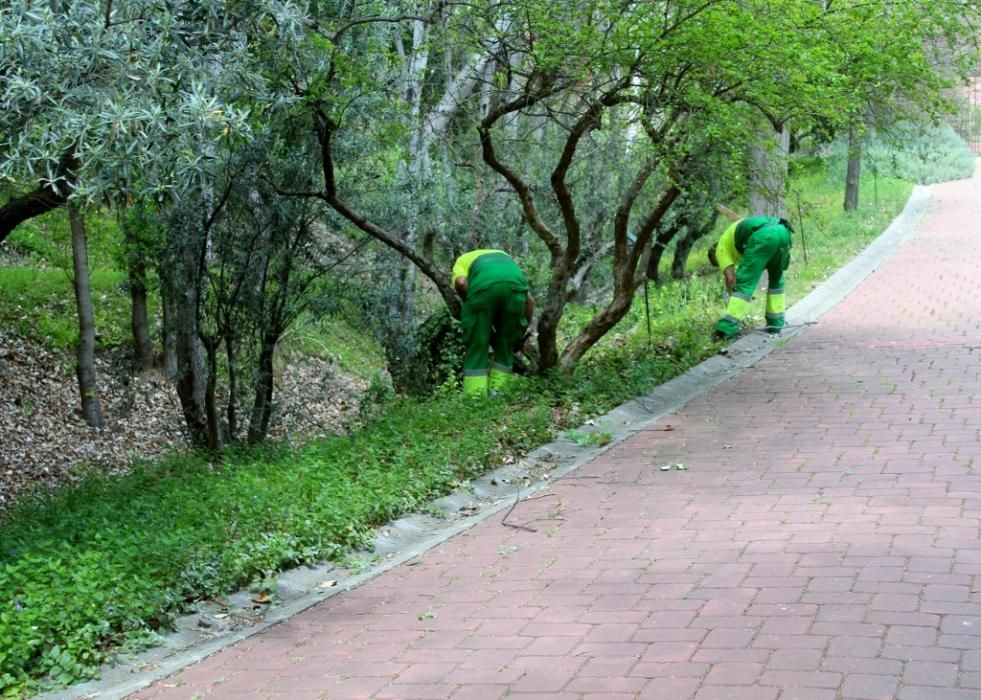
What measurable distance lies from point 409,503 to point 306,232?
486cm

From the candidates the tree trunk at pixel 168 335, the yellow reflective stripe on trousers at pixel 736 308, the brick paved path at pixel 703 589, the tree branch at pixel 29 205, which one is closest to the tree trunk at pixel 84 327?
the tree trunk at pixel 168 335

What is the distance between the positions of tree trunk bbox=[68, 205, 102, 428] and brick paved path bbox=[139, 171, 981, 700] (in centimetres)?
732

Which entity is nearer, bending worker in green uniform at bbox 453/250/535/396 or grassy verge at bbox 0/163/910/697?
grassy verge at bbox 0/163/910/697

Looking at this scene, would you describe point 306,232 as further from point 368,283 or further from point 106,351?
point 106,351

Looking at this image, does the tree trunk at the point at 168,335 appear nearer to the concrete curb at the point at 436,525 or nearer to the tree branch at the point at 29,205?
the tree branch at the point at 29,205

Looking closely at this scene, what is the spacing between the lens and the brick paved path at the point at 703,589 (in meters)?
5.00

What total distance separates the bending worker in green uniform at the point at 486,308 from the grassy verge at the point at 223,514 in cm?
52

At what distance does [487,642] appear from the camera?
562 centimetres

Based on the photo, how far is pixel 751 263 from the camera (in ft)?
46.5

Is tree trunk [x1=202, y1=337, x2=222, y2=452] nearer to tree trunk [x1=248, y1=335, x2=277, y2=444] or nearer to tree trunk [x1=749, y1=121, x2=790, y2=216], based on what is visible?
tree trunk [x1=248, y1=335, x2=277, y2=444]

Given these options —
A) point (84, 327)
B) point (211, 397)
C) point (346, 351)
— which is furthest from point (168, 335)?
point (346, 351)

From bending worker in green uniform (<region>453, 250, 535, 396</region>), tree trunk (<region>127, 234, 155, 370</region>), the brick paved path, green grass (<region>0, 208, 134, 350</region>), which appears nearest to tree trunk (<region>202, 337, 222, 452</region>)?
tree trunk (<region>127, 234, 155, 370</region>)

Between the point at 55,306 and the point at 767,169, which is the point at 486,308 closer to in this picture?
the point at 767,169

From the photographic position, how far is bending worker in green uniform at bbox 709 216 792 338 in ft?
46.5
